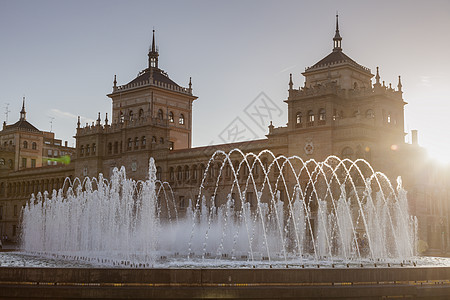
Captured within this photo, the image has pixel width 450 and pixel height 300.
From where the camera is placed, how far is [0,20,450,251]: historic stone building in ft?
177

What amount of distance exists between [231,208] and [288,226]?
28.6 ft

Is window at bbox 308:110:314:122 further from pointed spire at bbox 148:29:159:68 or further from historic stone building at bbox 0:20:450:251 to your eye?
pointed spire at bbox 148:29:159:68

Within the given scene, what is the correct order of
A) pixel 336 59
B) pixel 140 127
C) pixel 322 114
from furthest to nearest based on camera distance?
pixel 140 127
pixel 336 59
pixel 322 114

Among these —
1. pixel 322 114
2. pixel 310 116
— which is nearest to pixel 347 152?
pixel 322 114

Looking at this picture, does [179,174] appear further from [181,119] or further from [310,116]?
[310,116]

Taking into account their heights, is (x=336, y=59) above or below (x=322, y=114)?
above

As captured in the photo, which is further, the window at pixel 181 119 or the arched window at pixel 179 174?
the window at pixel 181 119

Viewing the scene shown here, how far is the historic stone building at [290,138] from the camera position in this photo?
2128 inches

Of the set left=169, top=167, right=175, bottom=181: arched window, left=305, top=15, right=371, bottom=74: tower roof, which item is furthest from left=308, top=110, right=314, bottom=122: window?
left=169, top=167, right=175, bottom=181: arched window

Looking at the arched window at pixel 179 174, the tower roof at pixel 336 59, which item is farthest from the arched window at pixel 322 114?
the arched window at pixel 179 174

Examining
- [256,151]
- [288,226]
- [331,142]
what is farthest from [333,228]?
[256,151]

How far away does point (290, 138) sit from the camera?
56.3 metres

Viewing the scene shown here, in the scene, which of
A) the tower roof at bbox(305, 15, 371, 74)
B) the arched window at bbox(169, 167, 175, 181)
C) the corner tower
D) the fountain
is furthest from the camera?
the corner tower

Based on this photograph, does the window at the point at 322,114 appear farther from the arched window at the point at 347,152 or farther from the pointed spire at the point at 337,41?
the pointed spire at the point at 337,41
